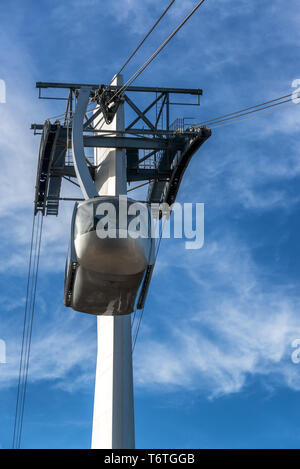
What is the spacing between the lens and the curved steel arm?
858 inches

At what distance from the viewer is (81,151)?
23609 mm

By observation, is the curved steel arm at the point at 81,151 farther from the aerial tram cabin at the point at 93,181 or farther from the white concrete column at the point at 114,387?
the white concrete column at the point at 114,387

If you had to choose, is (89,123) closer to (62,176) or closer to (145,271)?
(62,176)

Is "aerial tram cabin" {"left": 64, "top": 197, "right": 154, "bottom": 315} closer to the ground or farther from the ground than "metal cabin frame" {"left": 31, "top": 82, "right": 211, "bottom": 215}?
closer to the ground

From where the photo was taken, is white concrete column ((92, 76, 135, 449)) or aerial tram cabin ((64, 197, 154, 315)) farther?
white concrete column ((92, 76, 135, 449))

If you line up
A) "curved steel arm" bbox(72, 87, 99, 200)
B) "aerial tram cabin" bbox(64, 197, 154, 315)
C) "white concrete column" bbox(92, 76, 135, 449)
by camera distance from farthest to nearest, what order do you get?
"white concrete column" bbox(92, 76, 135, 449) → "curved steel arm" bbox(72, 87, 99, 200) → "aerial tram cabin" bbox(64, 197, 154, 315)

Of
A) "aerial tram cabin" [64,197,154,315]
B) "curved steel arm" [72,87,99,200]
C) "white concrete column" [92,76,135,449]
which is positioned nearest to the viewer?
"aerial tram cabin" [64,197,154,315]

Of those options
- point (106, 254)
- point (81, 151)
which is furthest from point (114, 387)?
point (81, 151)

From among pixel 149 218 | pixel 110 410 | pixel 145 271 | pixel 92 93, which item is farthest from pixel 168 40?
pixel 110 410

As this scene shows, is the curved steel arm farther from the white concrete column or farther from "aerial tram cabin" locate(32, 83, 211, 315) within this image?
the white concrete column

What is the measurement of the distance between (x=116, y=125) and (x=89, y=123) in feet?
3.19

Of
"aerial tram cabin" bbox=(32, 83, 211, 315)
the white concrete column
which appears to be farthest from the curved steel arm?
the white concrete column

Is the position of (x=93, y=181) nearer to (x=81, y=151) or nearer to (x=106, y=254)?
(x=81, y=151)

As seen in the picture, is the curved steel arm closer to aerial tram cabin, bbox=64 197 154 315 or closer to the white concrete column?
aerial tram cabin, bbox=64 197 154 315
